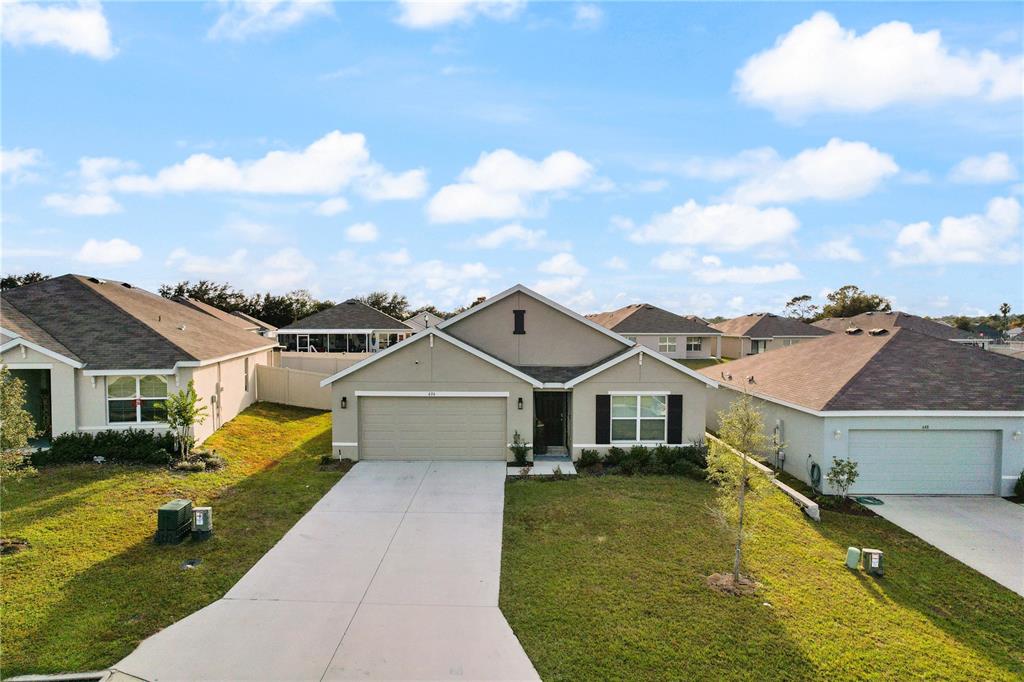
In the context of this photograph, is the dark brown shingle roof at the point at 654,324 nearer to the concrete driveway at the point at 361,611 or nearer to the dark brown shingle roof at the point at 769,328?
the dark brown shingle roof at the point at 769,328

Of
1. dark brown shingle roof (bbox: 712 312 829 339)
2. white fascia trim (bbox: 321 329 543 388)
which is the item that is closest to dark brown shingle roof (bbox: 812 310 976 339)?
dark brown shingle roof (bbox: 712 312 829 339)

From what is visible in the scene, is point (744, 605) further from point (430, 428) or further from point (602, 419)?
point (430, 428)

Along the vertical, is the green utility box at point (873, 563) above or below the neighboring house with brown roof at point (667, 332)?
below

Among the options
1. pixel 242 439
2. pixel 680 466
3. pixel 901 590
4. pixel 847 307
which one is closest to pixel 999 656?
pixel 901 590

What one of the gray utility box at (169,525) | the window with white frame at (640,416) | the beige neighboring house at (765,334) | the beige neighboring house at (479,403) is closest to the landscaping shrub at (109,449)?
the beige neighboring house at (479,403)

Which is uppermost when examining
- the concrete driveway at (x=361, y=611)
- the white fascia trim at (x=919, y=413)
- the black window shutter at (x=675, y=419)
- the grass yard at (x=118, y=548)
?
the white fascia trim at (x=919, y=413)

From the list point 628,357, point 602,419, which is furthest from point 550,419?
point 628,357
